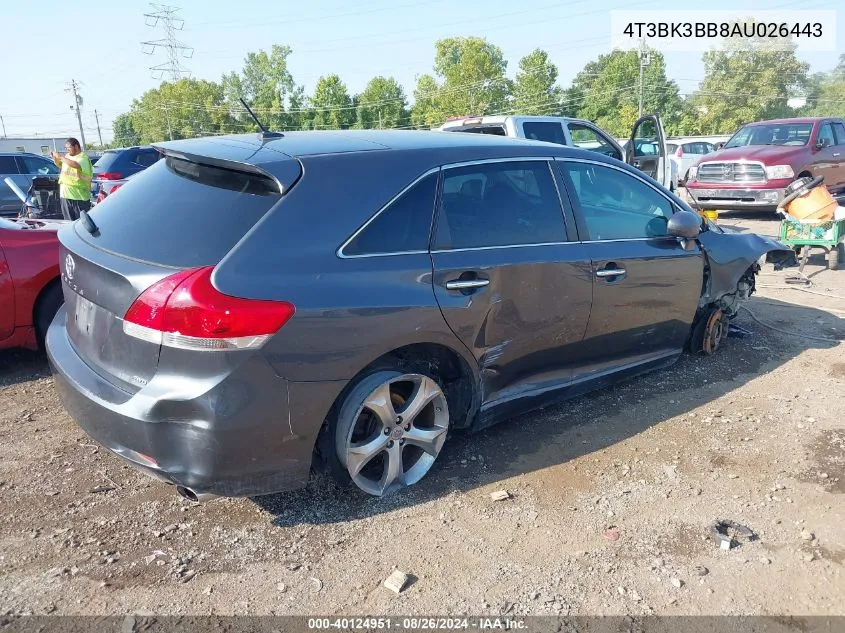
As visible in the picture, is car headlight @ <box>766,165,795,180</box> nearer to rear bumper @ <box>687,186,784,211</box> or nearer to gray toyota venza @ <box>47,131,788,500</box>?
rear bumper @ <box>687,186,784,211</box>

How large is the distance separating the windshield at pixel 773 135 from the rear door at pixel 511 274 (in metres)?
11.8

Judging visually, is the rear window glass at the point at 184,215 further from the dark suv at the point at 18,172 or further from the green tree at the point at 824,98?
the green tree at the point at 824,98

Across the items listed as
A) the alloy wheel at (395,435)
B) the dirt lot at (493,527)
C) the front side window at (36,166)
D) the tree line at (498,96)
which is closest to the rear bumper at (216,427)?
the alloy wheel at (395,435)

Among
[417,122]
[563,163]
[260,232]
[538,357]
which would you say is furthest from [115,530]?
[417,122]

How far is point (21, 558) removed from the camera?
269cm

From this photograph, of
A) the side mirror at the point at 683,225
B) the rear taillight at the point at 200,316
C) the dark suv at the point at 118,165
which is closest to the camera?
the rear taillight at the point at 200,316

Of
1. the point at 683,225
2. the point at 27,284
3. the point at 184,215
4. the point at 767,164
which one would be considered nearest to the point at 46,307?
the point at 27,284

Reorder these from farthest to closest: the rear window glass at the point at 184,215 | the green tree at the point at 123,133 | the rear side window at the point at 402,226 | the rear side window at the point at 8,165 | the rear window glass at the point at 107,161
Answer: the green tree at the point at 123,133, the rear side window at the point at 8,165, the rear window glass at the point at 107,161, the rear side window at the point at 402,226, the rear window glass at the point at 184,215

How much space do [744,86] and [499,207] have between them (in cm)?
7631

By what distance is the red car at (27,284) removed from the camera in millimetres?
4469

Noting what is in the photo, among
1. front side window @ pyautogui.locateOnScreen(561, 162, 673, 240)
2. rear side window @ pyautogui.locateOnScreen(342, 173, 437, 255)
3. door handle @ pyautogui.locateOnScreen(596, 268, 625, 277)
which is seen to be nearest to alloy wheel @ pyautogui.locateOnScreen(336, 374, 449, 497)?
rear side window @ pyautogui.locateOnScreen(342, 173, 437, 255)

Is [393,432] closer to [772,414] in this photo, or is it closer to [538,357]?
[538,357]

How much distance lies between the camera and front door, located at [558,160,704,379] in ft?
12.6

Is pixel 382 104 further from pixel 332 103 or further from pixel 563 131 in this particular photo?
pixel 563 131
